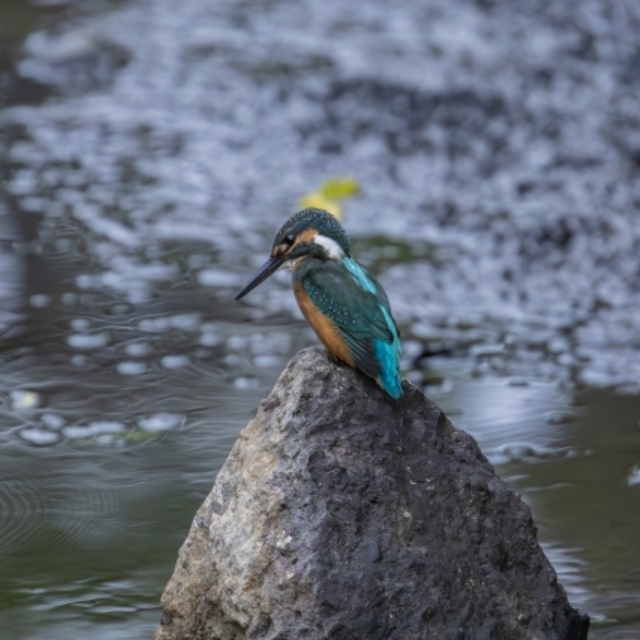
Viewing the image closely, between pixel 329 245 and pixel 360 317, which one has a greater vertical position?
pixel 329 245

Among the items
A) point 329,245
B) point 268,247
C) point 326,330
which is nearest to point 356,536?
point 326,330

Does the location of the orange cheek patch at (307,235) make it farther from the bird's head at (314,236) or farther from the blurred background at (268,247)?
the blurred background at (268,247)

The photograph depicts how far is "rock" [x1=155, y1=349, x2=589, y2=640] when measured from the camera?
3.64m

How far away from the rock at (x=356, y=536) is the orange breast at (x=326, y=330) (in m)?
0.04

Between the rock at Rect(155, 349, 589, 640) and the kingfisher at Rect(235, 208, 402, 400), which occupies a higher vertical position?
the kingfisher at Rect(235, 208, 402, 400)

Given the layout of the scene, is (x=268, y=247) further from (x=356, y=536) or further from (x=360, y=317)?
(x=356, y=536)

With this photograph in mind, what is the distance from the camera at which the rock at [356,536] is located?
12.0 ft

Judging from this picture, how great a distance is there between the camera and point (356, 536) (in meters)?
3.70

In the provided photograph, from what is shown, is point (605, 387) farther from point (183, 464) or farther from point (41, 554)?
point (41, 554)

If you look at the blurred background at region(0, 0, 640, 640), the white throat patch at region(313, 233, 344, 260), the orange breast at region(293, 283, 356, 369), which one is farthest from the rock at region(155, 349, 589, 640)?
the blurred background at region(0, 0, 640, 640)

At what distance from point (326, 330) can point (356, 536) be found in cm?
58

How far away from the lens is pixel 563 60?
9266 millimetres

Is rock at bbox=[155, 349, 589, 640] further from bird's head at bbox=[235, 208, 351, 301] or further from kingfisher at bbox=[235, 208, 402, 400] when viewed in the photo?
bird's head at bbox=[235, 208, 351, 301]

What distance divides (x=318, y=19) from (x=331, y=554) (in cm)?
722
